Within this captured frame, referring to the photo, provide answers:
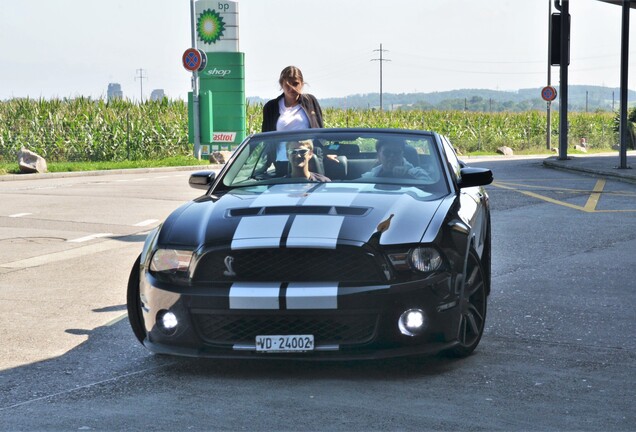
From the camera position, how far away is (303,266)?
17.2 ft

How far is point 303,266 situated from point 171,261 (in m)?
0.72

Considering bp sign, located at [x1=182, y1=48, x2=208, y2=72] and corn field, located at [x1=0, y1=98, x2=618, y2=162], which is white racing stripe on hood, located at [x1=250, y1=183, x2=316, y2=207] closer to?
bp sign, located at [x1=182, y1=48, x2=208, y2=72]

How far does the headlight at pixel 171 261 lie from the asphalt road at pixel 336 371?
0.57 metres

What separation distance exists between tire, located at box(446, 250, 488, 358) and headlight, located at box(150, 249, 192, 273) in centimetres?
147

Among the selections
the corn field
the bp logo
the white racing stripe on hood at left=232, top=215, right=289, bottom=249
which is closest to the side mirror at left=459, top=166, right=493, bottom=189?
the white racing stripe on hood at left=232, top=215, right=289, bottom=249

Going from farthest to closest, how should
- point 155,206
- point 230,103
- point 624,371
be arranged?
point 230,103 → point 155,206 → point 624,371

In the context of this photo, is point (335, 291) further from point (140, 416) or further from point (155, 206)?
point (155, 206)

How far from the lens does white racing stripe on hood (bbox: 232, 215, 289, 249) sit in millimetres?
5266

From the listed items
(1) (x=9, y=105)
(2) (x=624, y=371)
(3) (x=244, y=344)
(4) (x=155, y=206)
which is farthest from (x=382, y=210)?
(1) (x=9, y=105)

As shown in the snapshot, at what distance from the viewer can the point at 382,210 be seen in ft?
18.5

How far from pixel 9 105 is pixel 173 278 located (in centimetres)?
3122

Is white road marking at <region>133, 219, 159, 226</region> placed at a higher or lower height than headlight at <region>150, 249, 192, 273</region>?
lower

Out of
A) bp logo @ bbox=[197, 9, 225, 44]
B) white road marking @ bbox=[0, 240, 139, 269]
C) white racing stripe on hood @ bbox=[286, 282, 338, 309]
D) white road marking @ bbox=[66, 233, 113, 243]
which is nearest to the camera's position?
white racing stripe on hood @ bbox=[286, 282, 338, 309]

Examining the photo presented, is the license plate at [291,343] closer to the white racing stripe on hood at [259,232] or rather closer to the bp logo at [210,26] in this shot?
the white racing stripe on hood at [259,232]
